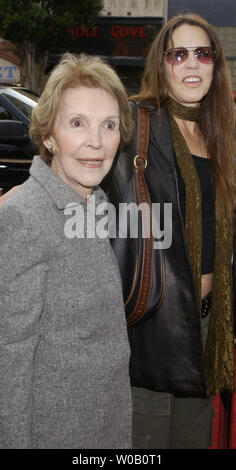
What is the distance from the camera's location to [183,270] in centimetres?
185

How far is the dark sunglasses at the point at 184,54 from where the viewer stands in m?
1.99

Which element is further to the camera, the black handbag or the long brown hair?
the long brown hair

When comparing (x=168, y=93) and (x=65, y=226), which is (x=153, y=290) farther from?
(x=168, y=93)

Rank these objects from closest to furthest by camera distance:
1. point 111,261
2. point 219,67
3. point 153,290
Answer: point 111,261 < point 153,290 < point 219,67

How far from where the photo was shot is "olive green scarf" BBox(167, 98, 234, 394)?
1962 mm

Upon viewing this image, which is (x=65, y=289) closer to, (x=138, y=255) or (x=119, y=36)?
(x=138, y=255)

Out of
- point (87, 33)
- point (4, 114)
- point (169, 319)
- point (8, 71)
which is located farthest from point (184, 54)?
point (8, 71)

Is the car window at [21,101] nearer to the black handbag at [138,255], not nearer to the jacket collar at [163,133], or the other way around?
the jacket collar at [163,133]

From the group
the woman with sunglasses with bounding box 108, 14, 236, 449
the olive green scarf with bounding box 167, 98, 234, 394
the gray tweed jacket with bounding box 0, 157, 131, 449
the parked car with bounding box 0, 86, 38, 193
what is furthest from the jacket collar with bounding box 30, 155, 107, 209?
the parked car with bounding box 0, 86, 38, 193

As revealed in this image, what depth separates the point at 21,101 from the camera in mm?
6023

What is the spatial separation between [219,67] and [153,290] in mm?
975

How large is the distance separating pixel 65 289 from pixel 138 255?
427mm

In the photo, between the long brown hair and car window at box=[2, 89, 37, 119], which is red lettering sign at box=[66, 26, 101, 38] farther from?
the long brown hair

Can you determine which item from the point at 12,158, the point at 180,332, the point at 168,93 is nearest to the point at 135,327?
the point at 180,332
